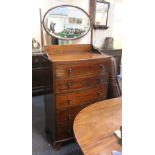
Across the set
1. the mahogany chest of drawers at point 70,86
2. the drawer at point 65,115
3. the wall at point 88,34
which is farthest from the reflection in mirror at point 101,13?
the drawer at point 65,115

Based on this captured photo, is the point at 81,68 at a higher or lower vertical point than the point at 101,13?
lower

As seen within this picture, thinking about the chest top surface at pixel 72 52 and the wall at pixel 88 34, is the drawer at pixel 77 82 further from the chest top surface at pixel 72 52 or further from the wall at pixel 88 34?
the wall at pixel 88 34

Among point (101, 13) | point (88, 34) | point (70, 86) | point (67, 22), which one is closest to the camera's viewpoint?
point (70, 86)

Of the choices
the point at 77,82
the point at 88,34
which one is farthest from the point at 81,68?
the point at 88,34

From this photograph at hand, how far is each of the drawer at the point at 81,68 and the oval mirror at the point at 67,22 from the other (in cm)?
70

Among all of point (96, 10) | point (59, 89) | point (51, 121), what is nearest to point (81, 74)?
point (59, 89)

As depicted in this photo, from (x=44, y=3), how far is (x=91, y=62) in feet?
5.34

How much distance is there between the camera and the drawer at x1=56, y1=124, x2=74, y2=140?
2021 mm

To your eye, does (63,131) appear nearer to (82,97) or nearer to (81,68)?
(82,97)

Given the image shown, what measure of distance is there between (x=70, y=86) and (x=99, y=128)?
782 mm

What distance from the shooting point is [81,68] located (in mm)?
1921

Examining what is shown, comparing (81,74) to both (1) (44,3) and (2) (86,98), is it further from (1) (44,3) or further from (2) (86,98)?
(1) (44,3)

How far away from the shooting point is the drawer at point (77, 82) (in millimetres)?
1859

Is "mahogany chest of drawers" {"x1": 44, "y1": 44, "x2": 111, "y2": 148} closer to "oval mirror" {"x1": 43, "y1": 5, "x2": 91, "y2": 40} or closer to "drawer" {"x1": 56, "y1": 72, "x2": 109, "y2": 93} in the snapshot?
"drawer" {"x1": 56, "y1": 72, "x2": 109, "y2": 93}
